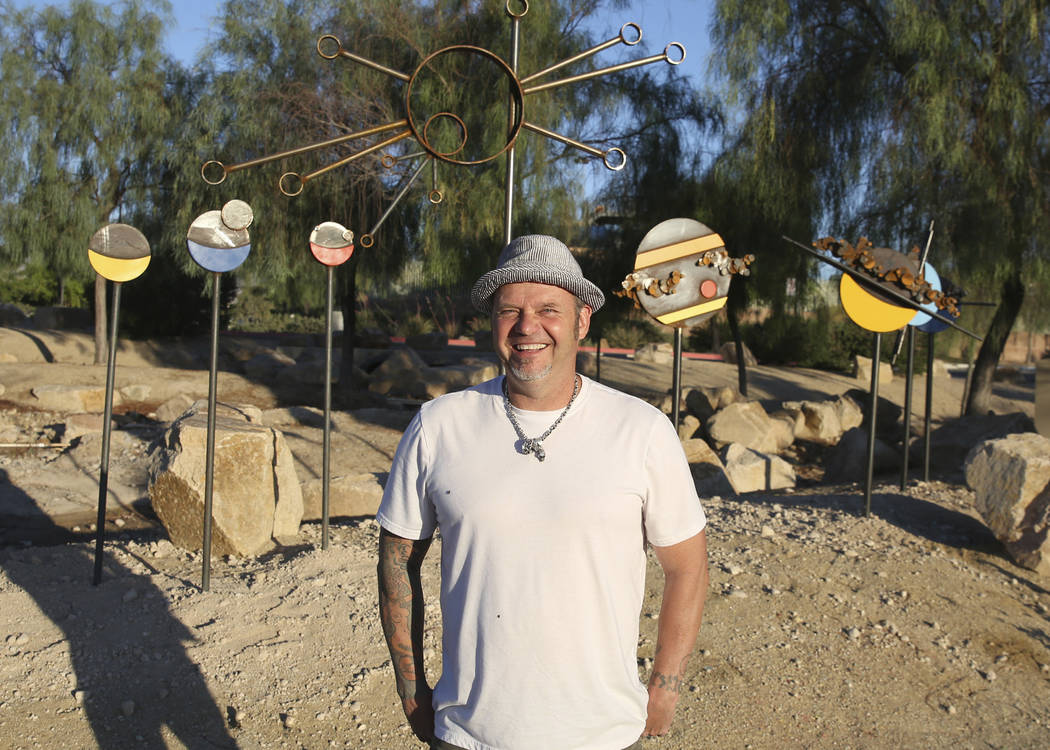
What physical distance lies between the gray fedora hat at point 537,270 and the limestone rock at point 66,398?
40.6 feet

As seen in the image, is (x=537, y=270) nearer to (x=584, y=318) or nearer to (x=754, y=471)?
(x=584, y=318)

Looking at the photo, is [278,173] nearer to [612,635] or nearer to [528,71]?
[528,71]

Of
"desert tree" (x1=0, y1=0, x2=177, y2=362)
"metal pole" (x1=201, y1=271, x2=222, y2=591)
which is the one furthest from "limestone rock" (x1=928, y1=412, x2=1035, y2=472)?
"desert tree" (x1=0, y1=0, x2=177, y2=362)

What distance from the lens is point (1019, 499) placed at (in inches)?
229

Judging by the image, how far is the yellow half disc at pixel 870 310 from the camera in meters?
6.09

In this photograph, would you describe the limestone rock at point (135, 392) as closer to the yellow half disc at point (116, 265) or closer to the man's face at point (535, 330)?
the yellow half disc at point (116, 265)

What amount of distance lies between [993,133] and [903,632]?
32.6 feet

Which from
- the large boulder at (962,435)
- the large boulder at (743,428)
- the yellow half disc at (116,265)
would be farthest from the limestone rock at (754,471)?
the yellow half disc at (116,265)

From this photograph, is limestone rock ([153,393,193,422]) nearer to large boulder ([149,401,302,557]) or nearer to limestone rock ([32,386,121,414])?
limestone rock ([32,386,121,414])

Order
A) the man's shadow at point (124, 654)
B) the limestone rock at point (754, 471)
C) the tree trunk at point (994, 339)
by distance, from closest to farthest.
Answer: the man's shadow at point (124, 654), the limestone rock at point (754, 471), the tree trunk at point (994, 339)

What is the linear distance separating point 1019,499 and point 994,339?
9.44 meters

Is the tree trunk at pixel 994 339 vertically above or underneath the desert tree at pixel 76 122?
underneath

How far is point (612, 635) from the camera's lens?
1.98 m

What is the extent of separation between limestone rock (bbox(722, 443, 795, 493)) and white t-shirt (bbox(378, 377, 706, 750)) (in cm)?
847
